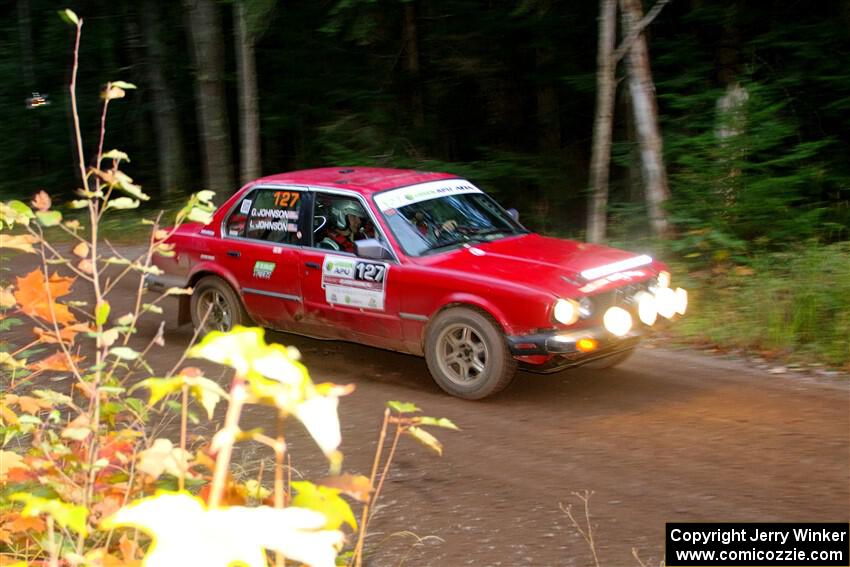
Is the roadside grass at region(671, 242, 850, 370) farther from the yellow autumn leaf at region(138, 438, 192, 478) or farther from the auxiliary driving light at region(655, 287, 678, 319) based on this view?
the yellow autumn leaf at region(138, 438, 192, 478)

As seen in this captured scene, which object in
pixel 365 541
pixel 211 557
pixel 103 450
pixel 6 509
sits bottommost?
pixel 365 541

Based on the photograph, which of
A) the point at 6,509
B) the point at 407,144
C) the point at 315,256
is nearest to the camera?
the point at 6,509

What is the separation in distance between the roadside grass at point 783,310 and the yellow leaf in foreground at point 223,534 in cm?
720

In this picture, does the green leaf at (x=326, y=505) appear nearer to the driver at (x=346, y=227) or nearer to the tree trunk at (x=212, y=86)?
the driver at (x=346, y=227)

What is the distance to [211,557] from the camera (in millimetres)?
1418

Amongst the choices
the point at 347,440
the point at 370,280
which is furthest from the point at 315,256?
the point at 347,440

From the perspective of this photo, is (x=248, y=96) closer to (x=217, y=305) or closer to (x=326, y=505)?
(x=217, y=305)

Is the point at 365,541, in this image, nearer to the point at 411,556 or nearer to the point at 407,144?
the point at 411,556

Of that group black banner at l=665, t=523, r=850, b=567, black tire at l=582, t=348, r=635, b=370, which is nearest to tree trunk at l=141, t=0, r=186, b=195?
black tire at l=582, t=348, r=635, b=370

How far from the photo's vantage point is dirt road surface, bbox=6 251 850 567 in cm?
484

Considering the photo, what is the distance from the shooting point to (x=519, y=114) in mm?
20344

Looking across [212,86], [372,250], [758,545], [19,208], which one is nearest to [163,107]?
[212,86]

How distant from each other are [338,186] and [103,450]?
193 inches

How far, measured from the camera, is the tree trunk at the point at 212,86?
1795 cm
